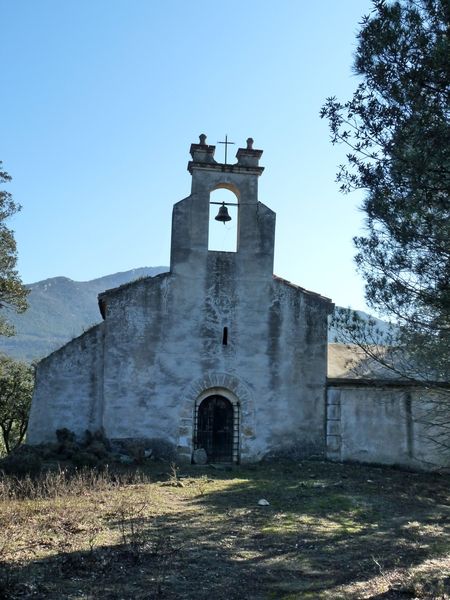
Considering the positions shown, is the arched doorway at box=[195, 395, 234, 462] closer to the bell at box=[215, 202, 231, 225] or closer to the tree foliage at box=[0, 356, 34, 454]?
the bell at box=[215, 202, 231, 225]

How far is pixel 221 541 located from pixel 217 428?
A: 9169 mm

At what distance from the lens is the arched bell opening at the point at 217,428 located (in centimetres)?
1798

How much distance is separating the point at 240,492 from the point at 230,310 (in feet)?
21.4

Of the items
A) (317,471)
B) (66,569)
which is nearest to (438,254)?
(66,569)

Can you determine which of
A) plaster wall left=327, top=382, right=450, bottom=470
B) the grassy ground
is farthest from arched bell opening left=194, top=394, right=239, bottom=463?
the grassy ground

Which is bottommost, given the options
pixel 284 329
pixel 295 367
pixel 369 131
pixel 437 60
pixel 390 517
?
pixel 390 517

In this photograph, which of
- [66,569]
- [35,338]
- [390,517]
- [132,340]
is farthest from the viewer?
[35,338]

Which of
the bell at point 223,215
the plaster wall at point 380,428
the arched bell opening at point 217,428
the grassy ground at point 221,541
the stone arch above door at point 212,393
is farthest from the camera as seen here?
the bell at point 223,215

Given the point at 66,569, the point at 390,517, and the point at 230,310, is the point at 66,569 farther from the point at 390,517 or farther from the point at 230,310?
the point at 230,310

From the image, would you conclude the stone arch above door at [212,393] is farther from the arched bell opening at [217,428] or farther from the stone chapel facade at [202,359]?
the arched bell opening at [217,428]

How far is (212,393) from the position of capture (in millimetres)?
18141

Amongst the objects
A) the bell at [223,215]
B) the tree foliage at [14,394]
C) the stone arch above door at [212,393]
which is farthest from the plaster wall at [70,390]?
the tree foliage at [14,394]

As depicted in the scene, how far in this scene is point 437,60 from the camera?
7.98 m

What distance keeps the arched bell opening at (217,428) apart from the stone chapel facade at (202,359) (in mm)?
29
